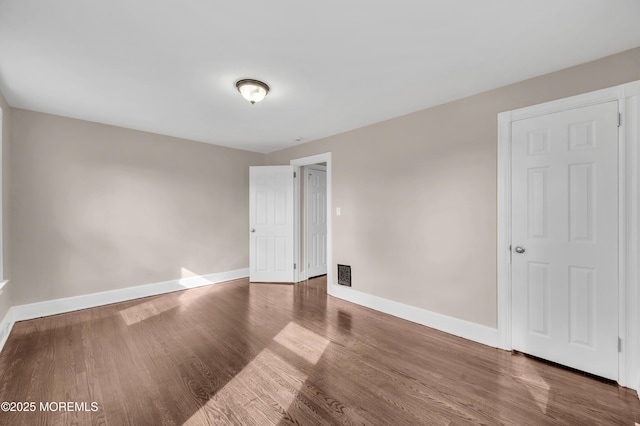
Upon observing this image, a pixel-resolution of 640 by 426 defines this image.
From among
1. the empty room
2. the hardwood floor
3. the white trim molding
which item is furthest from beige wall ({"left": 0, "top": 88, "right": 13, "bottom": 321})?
the hardwood floor

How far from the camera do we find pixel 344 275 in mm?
4039

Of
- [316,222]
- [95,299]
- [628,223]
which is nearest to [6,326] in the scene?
[95,299]

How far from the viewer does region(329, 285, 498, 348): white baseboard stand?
8.68ft

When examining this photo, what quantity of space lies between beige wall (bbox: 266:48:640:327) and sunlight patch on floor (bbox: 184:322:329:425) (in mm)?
1432

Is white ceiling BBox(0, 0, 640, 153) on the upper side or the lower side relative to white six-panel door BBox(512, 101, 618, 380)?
upper

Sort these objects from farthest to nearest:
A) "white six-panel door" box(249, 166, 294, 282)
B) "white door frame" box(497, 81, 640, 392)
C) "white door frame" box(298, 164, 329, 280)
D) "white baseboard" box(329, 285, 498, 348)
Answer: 1. "white door frame" box(298, 164, 329, 280)
2. "white six-panel door" box(249, 166, 294, 282)
3. "white baseboard" box(329, 285, 498, 348)
4. "white door frame" box(497, 81, 640, 392)

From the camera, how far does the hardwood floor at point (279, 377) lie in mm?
1710

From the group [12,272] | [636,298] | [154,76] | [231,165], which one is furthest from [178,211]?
[636,298]

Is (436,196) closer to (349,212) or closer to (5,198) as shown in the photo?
(349,212)

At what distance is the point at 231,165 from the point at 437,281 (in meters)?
4.03

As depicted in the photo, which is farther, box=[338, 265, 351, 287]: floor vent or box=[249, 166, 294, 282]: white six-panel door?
box=[249, 166, 294, 282]: white six-panel door

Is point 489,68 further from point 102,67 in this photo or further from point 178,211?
point 178,211

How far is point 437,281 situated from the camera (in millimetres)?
3014

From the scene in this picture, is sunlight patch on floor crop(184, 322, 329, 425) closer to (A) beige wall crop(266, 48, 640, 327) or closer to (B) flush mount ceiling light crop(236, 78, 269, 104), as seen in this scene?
(A) beige wall crop(266, 48, 640, 327)
